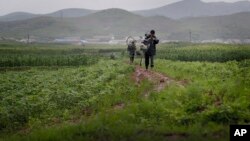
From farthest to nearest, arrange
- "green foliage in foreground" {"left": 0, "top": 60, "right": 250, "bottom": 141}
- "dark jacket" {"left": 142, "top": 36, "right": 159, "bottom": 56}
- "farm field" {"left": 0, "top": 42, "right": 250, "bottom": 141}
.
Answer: "dark jacket" {"left": 142, "top": 36, "right": 159, "bottom": 56} → "farm field" {"left": 0, "top": 42, "right": 250, "bottom": 141} → "green foliage in foreground" {"left": 0, "top": 60, "right": 250, "bottom": 141}

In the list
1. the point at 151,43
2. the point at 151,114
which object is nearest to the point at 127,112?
the point at 151,114

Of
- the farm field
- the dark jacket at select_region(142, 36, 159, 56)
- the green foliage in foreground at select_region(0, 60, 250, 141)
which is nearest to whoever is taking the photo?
the green foliage in foreground at select_region(0, 60, 250, 141)

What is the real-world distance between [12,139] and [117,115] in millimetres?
3941

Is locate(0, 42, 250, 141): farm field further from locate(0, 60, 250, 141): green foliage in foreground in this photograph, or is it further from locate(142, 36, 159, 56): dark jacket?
locate(142, 36, 159, 56): dark jacket

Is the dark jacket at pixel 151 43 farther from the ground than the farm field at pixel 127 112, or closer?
farther from the ground

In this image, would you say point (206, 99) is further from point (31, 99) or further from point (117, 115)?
point (31, 99)

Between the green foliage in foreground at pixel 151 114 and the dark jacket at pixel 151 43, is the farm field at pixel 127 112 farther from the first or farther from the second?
the dark jacket at pixel 151 43

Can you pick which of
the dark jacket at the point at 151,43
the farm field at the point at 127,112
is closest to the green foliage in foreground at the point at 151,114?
the farm field at the point at 127,112

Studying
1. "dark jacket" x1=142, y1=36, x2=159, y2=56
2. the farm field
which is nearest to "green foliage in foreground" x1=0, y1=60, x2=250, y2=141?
the farm field

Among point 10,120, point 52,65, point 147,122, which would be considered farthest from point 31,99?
point 52,65

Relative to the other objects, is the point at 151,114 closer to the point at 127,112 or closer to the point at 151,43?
the point at 127,112

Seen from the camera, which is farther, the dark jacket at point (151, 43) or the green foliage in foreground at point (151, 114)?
the dark jacket at point (151, 43)

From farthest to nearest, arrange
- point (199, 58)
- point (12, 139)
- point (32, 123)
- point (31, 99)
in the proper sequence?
point (199, 58)
point (31, 99)
point (32, 123)
point (12, 139)

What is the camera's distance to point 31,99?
20.0m
